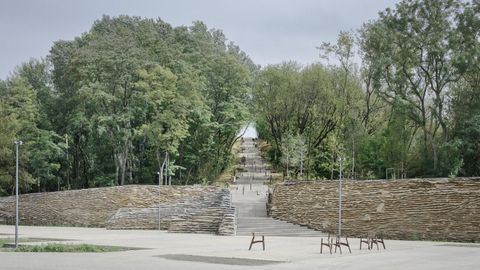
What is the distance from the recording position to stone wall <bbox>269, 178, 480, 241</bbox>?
94.9 ft

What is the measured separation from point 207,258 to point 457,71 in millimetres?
25337

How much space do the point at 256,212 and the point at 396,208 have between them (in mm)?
10114

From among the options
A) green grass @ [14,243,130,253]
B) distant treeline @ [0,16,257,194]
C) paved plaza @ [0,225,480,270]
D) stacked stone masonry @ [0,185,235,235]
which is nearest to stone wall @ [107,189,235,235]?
stacked stone masonry @ [0,185,235,235]

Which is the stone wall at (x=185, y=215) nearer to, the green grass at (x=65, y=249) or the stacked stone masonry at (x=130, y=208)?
the stacked stone masonry at (x=130, y=208)

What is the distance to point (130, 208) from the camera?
39312 millimetres

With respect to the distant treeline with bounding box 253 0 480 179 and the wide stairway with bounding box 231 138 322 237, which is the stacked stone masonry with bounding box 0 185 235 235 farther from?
the distant treeline with bounding box 253 0 480 179

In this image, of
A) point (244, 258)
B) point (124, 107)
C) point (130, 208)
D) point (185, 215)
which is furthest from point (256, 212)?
point (244, 258)

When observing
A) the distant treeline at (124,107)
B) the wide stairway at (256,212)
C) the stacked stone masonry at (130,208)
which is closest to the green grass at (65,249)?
the wide stairway at (256,212)

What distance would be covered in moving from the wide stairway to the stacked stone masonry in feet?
4.48

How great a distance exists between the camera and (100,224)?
40250mm

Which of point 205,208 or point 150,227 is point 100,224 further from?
point 205,208

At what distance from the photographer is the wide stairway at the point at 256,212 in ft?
106

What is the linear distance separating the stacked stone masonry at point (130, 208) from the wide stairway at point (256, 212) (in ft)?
4.48

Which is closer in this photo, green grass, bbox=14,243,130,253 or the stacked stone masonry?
green grass, bbox=14,243,130,253
